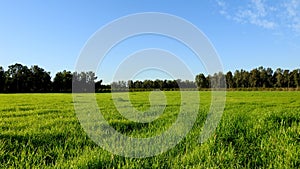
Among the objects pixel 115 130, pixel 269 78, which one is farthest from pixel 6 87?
pixel 269 78

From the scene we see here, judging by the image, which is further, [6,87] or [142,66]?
[6,87]

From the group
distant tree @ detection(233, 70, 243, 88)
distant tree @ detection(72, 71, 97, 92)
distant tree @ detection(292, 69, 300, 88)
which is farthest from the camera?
distant tree @ detection(233, 70, 243, 88)

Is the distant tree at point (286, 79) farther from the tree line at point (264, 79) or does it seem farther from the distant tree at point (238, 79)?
the distant tree at point (238, 79)

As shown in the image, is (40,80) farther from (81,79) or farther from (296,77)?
(296,77)

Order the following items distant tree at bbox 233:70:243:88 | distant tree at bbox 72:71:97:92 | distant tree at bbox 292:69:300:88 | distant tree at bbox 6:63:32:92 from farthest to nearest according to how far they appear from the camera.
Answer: distant tree at bbox 233:70:243:88 → distant tree at bbox 292:69:300:88 → distant tree at bbox 6:63:32:92 → distant tree at bbox 72:71:97:92

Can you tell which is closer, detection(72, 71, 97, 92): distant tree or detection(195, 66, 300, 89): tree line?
detection(72, 71, 97, 92): distant tree

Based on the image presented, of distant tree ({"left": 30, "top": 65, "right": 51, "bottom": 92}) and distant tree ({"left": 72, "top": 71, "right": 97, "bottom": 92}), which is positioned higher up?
distant tree ({"left": 30, "top": 65, "right": 51, "bottom": 92})

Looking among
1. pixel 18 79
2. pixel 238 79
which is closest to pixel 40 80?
pixel 18 79

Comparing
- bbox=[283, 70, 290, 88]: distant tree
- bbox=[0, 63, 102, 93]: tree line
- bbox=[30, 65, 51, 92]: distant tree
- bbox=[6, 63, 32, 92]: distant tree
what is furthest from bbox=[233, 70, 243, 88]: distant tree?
bbox=[6, 63, 32, 92]: distant tree

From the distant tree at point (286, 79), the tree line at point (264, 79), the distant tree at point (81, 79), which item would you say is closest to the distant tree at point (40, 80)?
the tree line at point (264, 79)

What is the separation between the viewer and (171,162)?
385 cm

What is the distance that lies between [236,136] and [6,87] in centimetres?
11588

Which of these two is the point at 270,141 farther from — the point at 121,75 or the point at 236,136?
the point at 121,75

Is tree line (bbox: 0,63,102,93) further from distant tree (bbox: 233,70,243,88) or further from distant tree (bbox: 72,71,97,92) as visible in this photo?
distant tree (bbox: 72,71,97,92)
